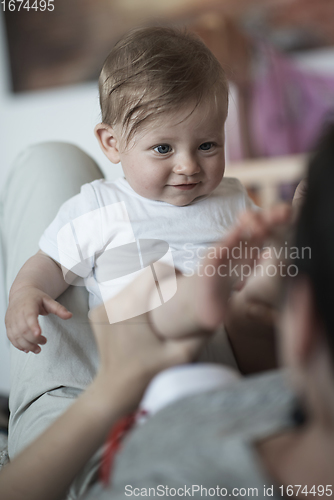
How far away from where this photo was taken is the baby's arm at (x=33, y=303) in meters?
0.40

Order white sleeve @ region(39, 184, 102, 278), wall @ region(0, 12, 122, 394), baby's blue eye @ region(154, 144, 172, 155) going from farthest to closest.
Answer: wall @ region(0, 12, 122, 394) → baby's blue eye @ region(154, 144, 172, 155) → white sleeve @ region(39, 184, 102, 278)

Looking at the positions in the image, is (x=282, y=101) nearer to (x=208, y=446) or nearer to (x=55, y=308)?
(x=55, y=308)

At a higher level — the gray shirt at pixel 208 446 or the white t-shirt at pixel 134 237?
the white t-shirt at pixel 134 237

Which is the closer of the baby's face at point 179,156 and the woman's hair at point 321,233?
the woman's hair at point 321,233

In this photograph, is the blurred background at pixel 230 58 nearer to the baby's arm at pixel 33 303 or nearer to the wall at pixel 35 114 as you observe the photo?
the wall at pixel 35 114

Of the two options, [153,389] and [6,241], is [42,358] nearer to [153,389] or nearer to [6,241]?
[153,389]

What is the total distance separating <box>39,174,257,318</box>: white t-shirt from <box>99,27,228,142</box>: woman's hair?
0.07m

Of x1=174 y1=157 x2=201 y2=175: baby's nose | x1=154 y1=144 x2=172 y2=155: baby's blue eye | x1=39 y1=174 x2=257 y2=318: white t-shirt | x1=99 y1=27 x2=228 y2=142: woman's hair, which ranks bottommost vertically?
x1=39 y1=174 x2=257 y2=318: white t-shirt

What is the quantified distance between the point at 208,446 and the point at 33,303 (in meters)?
0.25

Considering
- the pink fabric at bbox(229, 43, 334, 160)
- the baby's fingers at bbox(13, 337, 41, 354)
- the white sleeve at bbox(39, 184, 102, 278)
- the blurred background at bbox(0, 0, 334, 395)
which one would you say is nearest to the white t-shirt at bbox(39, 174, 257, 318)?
the white sleeve at bbox(39, 184, 102, 278)

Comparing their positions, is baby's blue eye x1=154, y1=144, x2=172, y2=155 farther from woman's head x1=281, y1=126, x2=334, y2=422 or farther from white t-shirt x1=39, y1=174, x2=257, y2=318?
woman's head x1=281, y1=126, x2=334, y2=422

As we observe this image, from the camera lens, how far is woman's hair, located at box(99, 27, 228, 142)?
376 mm

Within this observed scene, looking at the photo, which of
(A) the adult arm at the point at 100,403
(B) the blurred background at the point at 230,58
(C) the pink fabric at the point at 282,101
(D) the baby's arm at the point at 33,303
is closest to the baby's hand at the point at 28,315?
(D) the baby's arm at the point at 33,303

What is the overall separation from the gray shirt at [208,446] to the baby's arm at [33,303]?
173 mm
